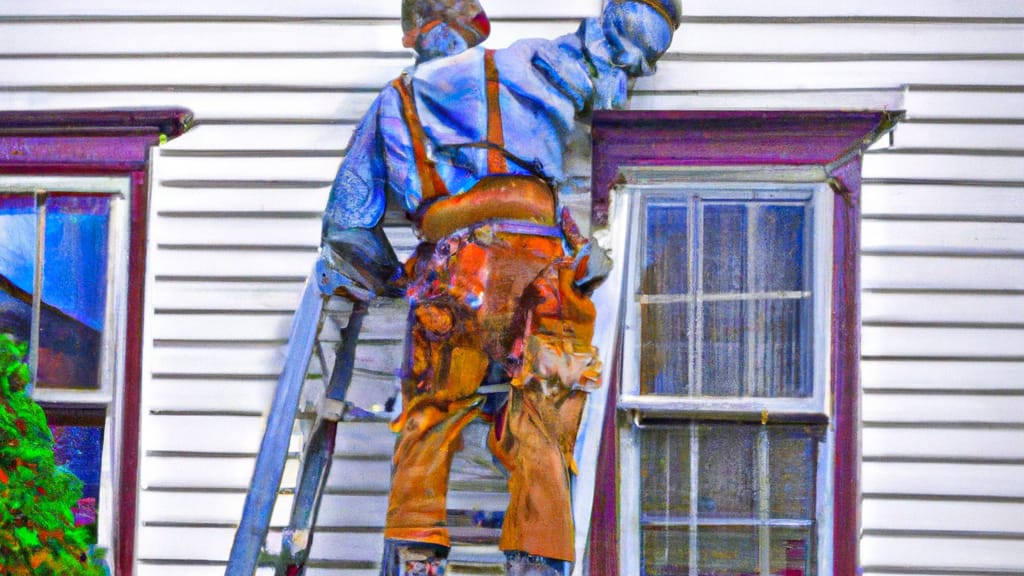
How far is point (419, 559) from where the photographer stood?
4172 mm

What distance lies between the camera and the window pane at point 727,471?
4.95 m

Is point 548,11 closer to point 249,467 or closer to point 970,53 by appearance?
point 970,53

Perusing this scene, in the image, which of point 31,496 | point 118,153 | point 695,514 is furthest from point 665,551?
point 118,153

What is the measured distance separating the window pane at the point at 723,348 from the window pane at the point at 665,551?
50 centimetres

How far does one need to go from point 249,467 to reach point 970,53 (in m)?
2.98

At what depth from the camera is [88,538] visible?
16.7 feet

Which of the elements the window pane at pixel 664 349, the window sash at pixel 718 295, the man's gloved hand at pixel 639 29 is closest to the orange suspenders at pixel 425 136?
the man's gloved hand at pixel 639 29

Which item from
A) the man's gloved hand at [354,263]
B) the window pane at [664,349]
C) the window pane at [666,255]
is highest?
the window pane at [666,255]

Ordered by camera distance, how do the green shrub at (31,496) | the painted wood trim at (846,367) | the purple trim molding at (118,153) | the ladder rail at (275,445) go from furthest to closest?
1. the purple trim molding at (118,153)
2. the painted wood trim at (846,367)
3. the green shrub at (31,496)
4. the ladder rail at (275,445)

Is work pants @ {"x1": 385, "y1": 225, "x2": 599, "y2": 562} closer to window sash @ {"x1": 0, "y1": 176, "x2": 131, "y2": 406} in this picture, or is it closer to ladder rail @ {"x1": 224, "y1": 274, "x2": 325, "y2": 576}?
ladder rail @ {"x1": 224, "y1": 274, "x2": 325, "y2": 576}

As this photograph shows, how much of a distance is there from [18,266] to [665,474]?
2481 millimetres

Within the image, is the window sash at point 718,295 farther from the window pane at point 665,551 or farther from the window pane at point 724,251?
the window pane at point 665,551

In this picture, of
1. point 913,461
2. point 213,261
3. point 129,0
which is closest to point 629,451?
point 913,461

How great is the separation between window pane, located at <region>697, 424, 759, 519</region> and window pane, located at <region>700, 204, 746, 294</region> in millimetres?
504
